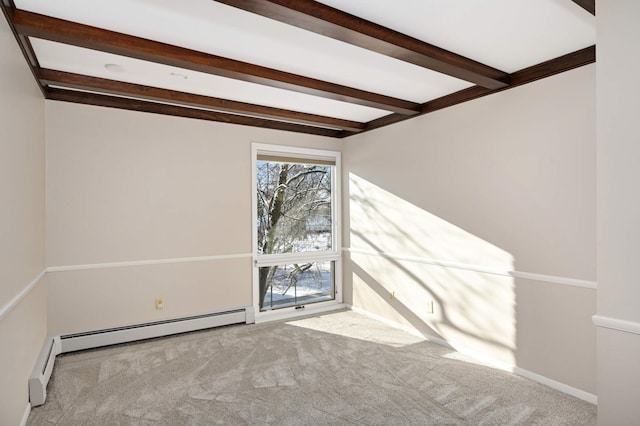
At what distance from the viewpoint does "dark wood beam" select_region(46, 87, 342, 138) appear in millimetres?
3434

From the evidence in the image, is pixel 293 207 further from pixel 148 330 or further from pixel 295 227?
pixel 148 330

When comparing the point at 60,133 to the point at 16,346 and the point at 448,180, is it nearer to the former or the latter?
the point at 16,346

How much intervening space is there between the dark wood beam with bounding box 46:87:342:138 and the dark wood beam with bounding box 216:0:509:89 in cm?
238

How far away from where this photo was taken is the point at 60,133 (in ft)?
11.3

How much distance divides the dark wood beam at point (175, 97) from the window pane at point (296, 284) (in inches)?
75.4

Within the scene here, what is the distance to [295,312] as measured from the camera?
Result: 477 cm

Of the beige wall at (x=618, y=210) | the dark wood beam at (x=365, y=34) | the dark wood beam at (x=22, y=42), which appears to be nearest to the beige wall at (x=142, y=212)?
the dark wood beam at (x=22, y=42)

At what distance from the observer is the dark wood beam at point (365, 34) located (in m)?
1.83

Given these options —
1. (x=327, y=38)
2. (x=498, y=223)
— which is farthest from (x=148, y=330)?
(x=498, y=223)

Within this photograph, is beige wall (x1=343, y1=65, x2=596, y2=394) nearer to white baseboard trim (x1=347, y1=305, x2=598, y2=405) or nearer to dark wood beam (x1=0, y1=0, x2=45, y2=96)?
white baseboard trim (x1=347, y1=305, x2=598, y2=405)

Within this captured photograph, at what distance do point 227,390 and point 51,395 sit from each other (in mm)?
1294

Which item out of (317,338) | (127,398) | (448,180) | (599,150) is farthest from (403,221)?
(127,398)

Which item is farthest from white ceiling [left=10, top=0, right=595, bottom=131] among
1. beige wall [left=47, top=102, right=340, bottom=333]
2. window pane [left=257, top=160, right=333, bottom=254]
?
window pane [left=257, top=160, right=333, bottom=254]

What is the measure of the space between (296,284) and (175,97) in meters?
2.76
